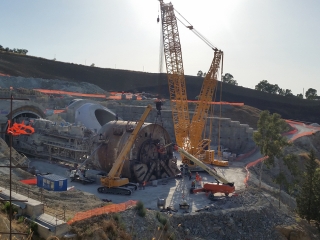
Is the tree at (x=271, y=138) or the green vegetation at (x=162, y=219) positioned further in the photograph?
the tree at (x=271, y=138)

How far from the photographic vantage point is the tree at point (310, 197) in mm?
19750

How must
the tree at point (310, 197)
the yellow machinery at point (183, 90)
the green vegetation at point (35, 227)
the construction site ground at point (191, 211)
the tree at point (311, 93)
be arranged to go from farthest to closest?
the tree at point (311, 93), the yellow machinery at point (183, 90), the tree at point (310, 197), the construction site ground at point (191, 211), the green vegetation at point (35, 227)

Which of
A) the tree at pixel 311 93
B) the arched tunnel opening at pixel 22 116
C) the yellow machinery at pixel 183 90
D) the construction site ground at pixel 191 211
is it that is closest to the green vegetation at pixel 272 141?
the construction site ground at pixel 191 211

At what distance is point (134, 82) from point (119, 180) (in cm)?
6855

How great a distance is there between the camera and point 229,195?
20828mm

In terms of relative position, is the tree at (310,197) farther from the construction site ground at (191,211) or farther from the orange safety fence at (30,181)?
the orange safety fence at (30,181)

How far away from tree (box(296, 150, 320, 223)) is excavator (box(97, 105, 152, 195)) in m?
9.50

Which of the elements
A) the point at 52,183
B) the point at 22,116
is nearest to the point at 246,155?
the point at 52,183

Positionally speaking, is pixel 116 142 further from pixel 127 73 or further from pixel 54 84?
pixel 127 73

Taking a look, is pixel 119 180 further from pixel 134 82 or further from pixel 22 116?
pixel 134 82

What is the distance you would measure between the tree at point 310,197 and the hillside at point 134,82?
51868 millimetres

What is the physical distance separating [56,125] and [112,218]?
51.2 ft

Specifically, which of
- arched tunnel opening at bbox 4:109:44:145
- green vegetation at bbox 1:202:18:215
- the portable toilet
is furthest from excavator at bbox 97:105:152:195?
arched tunnel opening at bbox 4:109:44:145

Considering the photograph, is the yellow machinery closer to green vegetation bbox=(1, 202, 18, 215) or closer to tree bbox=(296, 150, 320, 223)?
tree bbox=(296, 150, 320, 223)
